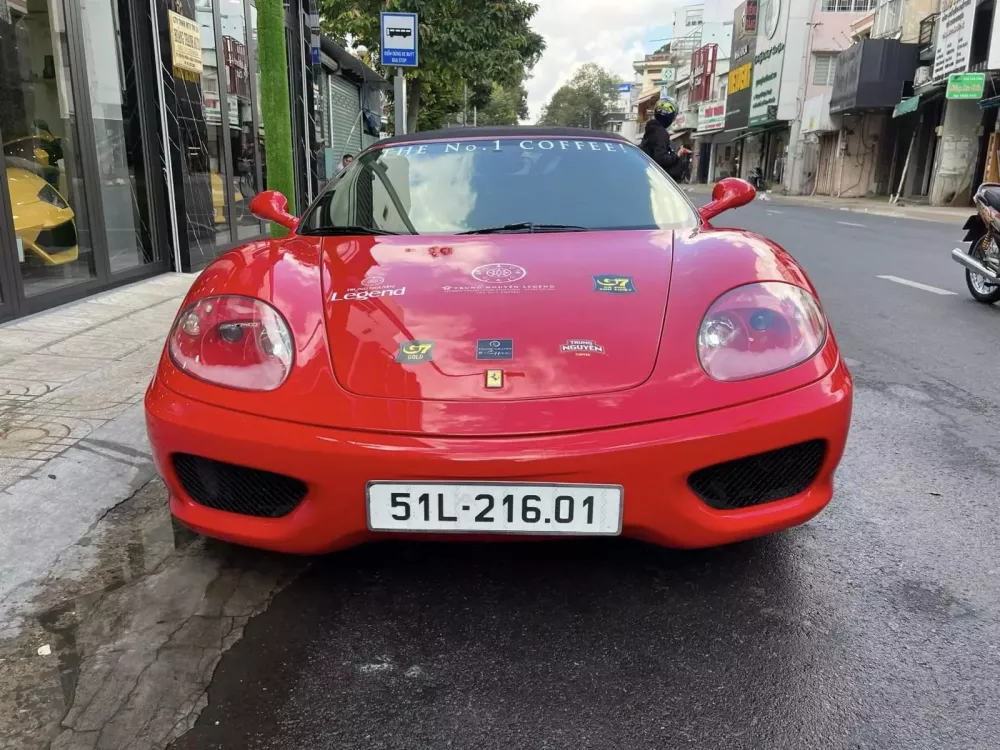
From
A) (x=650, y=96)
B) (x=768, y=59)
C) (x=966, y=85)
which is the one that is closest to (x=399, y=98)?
(x=966, y=85)

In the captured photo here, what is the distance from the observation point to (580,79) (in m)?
104

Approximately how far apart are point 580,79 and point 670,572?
109 metres

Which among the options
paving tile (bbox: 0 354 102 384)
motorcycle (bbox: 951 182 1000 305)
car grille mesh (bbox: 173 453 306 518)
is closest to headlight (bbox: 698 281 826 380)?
car grille mesh (bbox: 173 453 306 518)

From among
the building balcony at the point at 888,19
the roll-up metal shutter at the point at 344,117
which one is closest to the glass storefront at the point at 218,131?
the roll-up metal shutter at the point at 344,117

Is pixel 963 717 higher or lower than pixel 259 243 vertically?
lower

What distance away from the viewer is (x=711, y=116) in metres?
58.1

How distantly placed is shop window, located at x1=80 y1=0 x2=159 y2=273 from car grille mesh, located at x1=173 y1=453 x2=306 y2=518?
16.8ft

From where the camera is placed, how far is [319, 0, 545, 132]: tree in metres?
15.9

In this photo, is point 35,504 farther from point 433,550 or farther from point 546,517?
point 546,517

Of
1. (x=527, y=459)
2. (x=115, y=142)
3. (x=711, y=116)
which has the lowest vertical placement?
(x=527, y=459)

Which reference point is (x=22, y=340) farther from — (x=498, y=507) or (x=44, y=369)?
(x=498, y=507)

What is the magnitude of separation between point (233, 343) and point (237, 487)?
383 mm

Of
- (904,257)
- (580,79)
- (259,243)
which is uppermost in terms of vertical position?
(580,79)

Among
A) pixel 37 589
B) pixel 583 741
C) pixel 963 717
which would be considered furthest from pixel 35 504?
pixel 963 717
